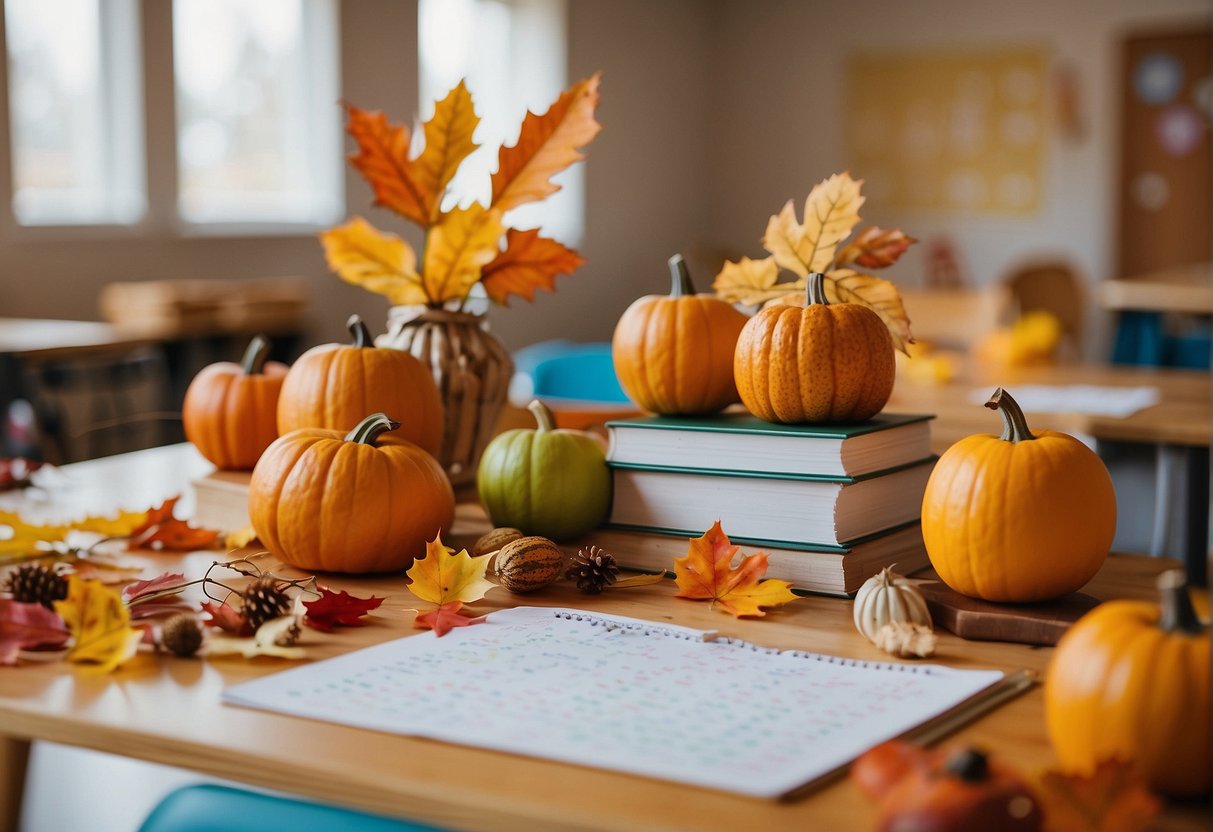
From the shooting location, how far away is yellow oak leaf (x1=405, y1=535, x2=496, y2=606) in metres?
0.98

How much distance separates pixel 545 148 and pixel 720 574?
47cm

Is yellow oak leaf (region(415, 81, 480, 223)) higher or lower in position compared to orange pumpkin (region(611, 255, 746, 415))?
higher

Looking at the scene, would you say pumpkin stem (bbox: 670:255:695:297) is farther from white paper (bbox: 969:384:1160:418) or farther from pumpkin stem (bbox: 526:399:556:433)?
white paper (bbox: 969:384:1160:418)

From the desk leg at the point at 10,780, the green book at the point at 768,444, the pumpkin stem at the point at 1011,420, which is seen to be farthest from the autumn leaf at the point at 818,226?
the desk leg at the point at 10,780

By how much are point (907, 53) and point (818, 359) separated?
822cm

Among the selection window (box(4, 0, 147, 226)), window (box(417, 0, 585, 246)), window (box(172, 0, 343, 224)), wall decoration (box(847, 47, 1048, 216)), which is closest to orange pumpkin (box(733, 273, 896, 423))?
window (box(4, 0, 147, 226))

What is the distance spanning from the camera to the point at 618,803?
620 mm

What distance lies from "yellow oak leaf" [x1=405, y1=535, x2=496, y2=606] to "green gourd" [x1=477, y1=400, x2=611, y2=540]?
15cm

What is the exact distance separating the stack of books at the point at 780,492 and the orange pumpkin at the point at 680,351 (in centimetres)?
3

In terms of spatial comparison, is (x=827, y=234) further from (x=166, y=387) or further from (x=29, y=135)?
(x=29, y=135)

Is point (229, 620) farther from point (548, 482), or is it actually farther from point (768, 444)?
point (768, 444)

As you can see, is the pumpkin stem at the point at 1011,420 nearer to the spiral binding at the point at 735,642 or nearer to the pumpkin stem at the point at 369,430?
the spiral binding at the point at 735,642

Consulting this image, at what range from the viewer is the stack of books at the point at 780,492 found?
103 cm

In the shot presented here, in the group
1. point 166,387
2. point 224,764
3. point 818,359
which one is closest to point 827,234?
point 818,359
